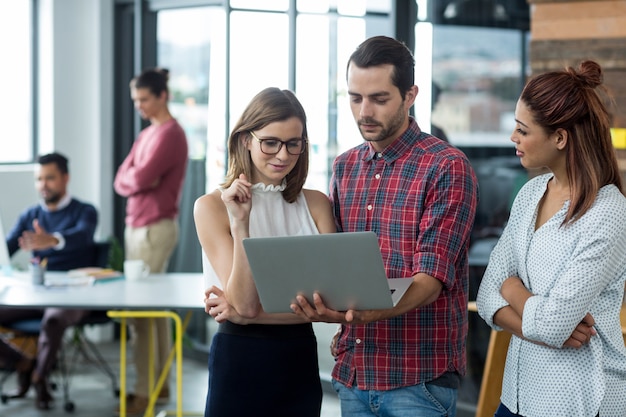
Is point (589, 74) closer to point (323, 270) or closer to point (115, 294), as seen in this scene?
point (323, 270)

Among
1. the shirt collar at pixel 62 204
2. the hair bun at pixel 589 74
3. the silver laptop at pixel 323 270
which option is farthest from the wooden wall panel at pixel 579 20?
the shirt collar at pixel 62 204

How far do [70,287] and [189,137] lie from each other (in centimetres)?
211

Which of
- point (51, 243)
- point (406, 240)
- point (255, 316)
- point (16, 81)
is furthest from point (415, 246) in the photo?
point (16, 81)

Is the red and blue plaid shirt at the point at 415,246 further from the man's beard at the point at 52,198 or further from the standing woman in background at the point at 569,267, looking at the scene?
the man's beard at the point at 52,198

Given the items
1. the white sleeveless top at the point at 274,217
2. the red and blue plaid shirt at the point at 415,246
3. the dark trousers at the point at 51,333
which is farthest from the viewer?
the dark trousers at the point at 51,333

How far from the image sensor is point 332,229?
2473mm

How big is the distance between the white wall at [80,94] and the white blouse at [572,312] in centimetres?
524

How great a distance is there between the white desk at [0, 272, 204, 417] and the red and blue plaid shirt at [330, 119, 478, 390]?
169 centimetres

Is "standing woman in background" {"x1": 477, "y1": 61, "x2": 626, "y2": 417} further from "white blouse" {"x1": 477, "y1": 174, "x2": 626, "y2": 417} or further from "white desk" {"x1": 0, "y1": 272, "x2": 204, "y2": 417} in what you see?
"white desk" {"x1": 0, "y1": 272, "x2": 204, "y2": 417}

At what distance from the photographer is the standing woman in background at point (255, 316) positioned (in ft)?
7.73

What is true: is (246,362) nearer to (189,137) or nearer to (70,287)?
(70,287)

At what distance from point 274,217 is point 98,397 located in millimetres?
3526

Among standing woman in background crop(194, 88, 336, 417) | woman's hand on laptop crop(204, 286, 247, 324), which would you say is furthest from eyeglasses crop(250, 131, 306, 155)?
woman's hand on laptop crop(204, 286, 247, 324)

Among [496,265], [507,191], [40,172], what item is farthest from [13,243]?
[496,265]
